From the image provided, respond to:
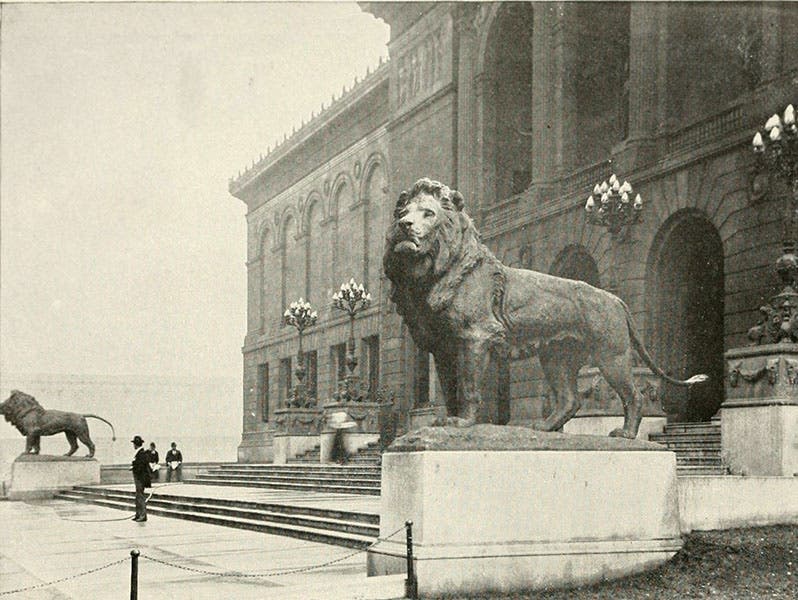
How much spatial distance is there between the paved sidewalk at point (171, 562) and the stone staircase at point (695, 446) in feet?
19.0

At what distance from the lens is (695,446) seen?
18500mm

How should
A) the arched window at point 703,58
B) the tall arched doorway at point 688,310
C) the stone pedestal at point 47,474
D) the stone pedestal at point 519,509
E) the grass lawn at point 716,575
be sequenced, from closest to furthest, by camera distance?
the stone pedestal at point 519,509, the grass lawn at point 716,575, the tall arched doorway at point 688,310, the arched window at point 703,58, the stone pedestal at point 47,474

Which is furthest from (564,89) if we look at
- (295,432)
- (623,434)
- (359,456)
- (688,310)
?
(623,434)

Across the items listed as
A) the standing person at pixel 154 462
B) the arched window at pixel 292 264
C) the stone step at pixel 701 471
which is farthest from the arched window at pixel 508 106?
the arched window at pixel 292 264

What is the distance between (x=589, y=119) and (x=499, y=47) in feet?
15.1

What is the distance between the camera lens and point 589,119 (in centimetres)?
3269

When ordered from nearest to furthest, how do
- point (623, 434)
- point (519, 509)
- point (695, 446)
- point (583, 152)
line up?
point (519, 509) → point (623, 434) → point (695, 446) → point (583, 152)

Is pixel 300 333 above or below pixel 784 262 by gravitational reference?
above

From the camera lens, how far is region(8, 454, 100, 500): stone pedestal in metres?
29.2

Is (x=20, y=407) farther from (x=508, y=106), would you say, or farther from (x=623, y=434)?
(x=623, y=434)

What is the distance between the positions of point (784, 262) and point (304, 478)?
13937mm

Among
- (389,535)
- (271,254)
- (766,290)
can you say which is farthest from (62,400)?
(389,535)

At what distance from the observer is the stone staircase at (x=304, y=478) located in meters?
22.5

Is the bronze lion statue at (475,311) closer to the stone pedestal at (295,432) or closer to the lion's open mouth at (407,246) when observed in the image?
the lion's open mouth at (407,246)
